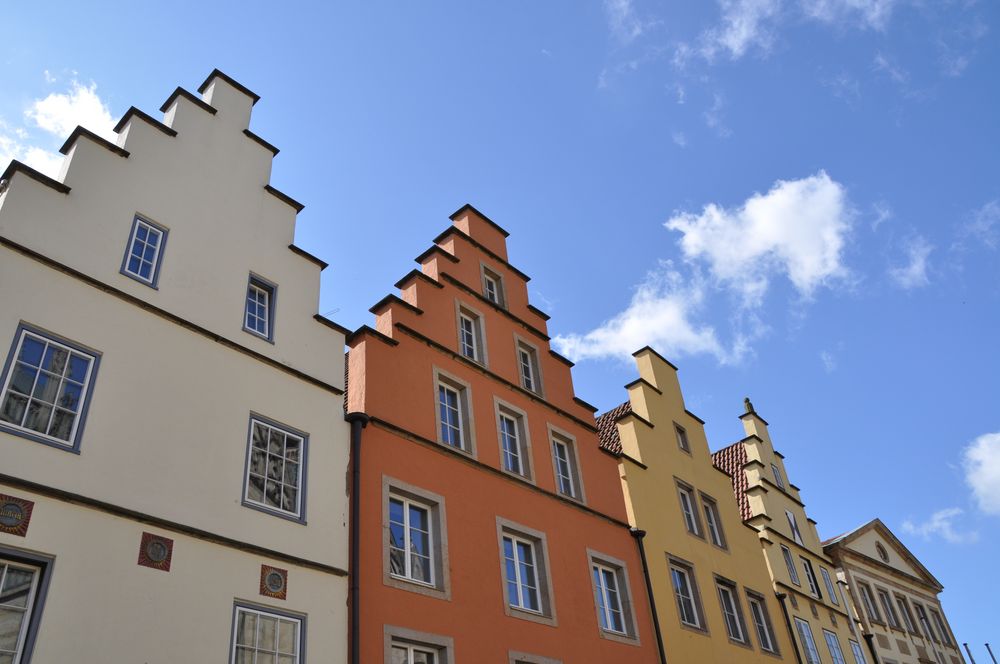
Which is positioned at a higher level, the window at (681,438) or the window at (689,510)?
the window at (681,438)

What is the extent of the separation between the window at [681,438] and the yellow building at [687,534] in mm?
19

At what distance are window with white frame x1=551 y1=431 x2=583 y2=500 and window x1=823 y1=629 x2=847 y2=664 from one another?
12.4 meters

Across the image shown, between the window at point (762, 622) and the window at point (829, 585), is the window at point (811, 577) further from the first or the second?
the window at point (762, 622)

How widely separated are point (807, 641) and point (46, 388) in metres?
22.6

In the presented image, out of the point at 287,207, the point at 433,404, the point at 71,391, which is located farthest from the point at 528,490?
the point at 71,391

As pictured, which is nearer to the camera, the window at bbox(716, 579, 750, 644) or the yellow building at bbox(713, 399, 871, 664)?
the window at bbox(716, 579, 750, 644)

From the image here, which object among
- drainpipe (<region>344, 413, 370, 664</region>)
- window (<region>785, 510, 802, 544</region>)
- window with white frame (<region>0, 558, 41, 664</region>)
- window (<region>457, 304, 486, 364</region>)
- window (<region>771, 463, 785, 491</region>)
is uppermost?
window (<region>771, 463, 785, 491</region>)

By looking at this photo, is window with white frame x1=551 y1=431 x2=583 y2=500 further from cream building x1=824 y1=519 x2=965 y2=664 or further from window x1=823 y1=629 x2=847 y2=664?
cream building x1=824 y1=519 x2=965 y2=664

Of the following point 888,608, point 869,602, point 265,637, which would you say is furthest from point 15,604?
point 888,608

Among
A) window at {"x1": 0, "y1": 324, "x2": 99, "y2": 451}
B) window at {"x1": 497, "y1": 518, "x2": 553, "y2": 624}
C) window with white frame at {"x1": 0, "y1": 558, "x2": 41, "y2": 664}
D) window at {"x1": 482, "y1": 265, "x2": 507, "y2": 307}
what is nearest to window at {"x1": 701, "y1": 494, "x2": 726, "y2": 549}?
window at {"x1": 497, "y1": 518, "x2": 553, "y2": 624}

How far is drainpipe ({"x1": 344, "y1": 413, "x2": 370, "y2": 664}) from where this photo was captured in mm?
12266

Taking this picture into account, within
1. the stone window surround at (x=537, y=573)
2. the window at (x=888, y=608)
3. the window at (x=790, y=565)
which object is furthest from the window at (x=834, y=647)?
the stone window surround at (x=537, y=573)

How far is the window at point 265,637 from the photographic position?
10.9 m

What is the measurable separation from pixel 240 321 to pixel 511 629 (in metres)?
7.40
